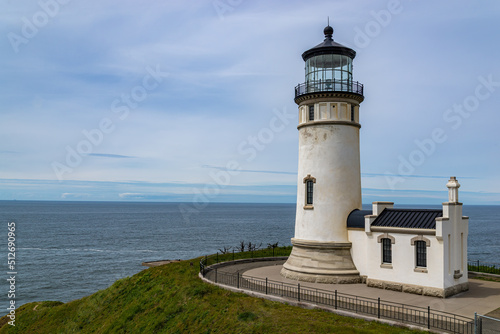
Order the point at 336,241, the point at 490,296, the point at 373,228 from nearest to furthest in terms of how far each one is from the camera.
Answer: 1. the point at 490,296
2. the point at 373,228
3. the point at 336,241

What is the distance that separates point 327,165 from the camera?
25.9 m

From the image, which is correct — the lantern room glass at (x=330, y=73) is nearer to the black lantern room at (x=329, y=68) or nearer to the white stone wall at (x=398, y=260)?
the black lantern room at (x=329, y=68)

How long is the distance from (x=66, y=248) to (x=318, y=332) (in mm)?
72037

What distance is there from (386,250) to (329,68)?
12.2m

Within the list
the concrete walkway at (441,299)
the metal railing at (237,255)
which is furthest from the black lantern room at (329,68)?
the metal railing at (237,255)

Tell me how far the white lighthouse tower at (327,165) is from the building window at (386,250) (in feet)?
7.39

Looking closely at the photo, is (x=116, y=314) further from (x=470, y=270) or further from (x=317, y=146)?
(x=470, y=270)

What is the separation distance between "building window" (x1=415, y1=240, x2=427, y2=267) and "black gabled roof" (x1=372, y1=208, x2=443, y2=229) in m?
0.92

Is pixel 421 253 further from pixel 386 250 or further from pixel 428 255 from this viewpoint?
pixel 386 250

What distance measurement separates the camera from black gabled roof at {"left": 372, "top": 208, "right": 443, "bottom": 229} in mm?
22131

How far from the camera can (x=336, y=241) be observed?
2536 cm

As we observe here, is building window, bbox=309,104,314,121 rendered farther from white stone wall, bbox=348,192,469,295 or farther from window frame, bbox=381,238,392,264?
window frame, bbox=381,238,392,264

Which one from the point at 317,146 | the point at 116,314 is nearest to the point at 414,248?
the point at 317,146

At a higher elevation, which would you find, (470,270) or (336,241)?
(336,241)
